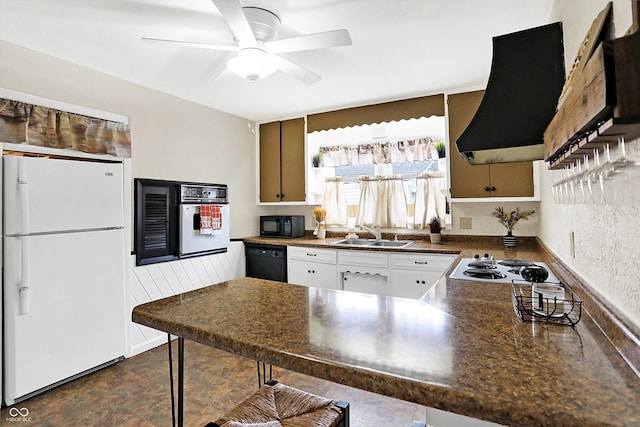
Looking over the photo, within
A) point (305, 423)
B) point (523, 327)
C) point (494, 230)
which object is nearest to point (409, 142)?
point (494, 230)

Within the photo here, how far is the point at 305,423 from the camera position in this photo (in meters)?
1.06

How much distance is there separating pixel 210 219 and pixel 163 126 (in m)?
1.06

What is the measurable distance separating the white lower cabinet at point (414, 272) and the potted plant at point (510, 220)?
1.88ft

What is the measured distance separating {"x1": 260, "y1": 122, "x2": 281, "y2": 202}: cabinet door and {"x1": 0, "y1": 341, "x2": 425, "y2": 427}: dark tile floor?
86.4 inches

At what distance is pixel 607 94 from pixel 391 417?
209 centimetres

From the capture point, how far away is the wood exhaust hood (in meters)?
1.46

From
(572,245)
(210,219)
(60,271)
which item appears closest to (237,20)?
(572,245)

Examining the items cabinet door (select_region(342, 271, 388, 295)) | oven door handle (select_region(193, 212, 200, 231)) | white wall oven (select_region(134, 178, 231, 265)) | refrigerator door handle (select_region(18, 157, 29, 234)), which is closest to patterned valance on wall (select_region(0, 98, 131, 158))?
refrigerator door handle (select_region(18, 157, 29, 234))

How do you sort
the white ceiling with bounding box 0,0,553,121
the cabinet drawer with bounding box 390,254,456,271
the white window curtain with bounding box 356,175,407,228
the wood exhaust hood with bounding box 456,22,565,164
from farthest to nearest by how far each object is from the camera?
the white window curtain with bounding box 356,175,407,228
the cabinet drawer with bounding box 390,254,456,271
the white ceiling with bounding box 0,0,553,121
the wood exhaust hood with bounding box 456,22,565,164

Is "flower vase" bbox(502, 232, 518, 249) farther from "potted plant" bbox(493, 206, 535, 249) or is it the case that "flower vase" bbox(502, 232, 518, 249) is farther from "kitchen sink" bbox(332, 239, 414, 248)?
"kitchen sink" bbox(332, 239, 414, 248)

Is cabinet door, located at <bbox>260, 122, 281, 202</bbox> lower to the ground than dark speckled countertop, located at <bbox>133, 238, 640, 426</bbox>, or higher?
higher

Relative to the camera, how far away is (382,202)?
158 inches

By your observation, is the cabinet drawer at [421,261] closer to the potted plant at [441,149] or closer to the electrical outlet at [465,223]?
the electrical outlet at [465,223]

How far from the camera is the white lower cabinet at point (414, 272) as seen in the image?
2984 mm
